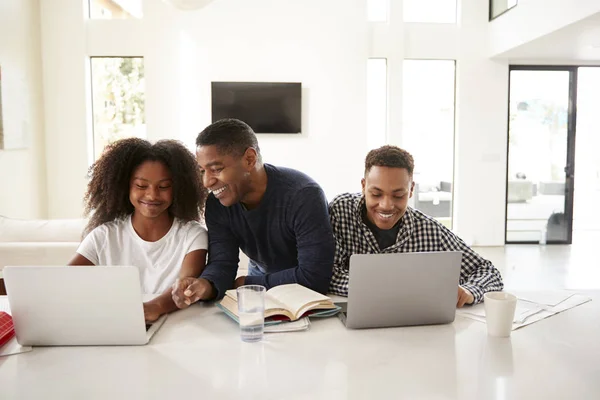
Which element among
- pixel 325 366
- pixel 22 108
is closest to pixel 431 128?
pixel 22 108

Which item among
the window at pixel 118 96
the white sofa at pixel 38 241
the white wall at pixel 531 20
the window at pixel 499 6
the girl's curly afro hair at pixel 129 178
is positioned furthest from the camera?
the window at pixel 118 96

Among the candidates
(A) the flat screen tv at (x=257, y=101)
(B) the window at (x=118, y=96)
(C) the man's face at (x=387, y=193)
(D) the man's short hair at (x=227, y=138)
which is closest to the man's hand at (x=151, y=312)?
(D) the man's short hair at (x=227, y=138)

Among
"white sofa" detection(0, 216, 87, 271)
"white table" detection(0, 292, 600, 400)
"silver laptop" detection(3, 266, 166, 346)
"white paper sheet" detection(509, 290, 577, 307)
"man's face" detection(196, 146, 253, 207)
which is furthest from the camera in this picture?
"white sofa" detection(0, 216, 87, 271)

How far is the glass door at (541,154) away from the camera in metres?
6.24

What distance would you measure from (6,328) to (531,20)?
195 inches

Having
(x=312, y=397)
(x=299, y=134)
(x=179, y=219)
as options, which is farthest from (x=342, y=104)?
(x=312, y=397)

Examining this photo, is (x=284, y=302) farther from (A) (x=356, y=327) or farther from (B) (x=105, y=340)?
(B) (x=105, y=340)

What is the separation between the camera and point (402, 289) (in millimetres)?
1301

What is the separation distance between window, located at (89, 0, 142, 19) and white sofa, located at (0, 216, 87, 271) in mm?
3358

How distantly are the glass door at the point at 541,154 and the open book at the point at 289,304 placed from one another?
215 inches

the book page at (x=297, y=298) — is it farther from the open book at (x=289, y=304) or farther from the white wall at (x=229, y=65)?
the white wall at (x=229, y=65)

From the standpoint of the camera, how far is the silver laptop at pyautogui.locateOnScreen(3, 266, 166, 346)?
3.89 feet

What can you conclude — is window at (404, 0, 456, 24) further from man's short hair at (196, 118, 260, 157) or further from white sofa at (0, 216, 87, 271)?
man's short hair at (196, 118, 260, 157)

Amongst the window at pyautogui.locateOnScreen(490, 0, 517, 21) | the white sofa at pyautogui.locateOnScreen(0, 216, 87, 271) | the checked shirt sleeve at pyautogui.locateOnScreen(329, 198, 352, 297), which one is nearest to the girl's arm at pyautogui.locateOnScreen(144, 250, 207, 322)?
the checked shirt sleeve at pyautogui.locateOnScreen(329, 198, 352, 297)
